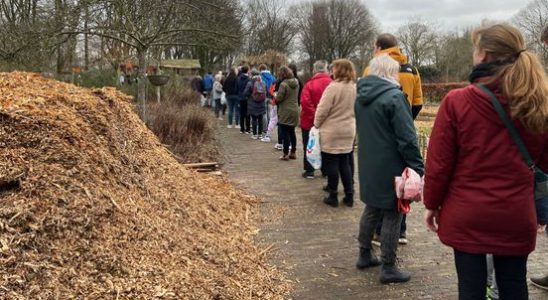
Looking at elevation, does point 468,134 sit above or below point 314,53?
below

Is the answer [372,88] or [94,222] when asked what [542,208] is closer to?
[372,88]

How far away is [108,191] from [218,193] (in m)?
2.68

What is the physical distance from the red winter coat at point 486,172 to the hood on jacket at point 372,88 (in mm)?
1470

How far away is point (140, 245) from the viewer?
386 centimetres

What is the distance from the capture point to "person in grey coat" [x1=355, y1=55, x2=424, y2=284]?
4.06 m

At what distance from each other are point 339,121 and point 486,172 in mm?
3729

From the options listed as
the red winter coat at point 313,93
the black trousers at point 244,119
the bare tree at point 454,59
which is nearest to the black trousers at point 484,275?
the red winter coat at point 313,93

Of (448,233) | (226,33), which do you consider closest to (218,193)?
(448,233)

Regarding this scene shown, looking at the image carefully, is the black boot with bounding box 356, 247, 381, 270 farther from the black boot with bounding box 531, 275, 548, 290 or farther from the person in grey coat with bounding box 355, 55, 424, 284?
the black boot with bounding box 531, 275, 548, 290

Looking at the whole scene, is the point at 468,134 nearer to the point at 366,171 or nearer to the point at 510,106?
the point at 510,106

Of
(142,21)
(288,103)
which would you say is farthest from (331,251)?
(142,21)

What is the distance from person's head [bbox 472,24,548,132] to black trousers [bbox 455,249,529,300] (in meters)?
0.70

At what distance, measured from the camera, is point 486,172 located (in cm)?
263

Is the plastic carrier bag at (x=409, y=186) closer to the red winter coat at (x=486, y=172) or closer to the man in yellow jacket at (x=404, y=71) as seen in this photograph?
the red winter coat at (x=486, y=172)
